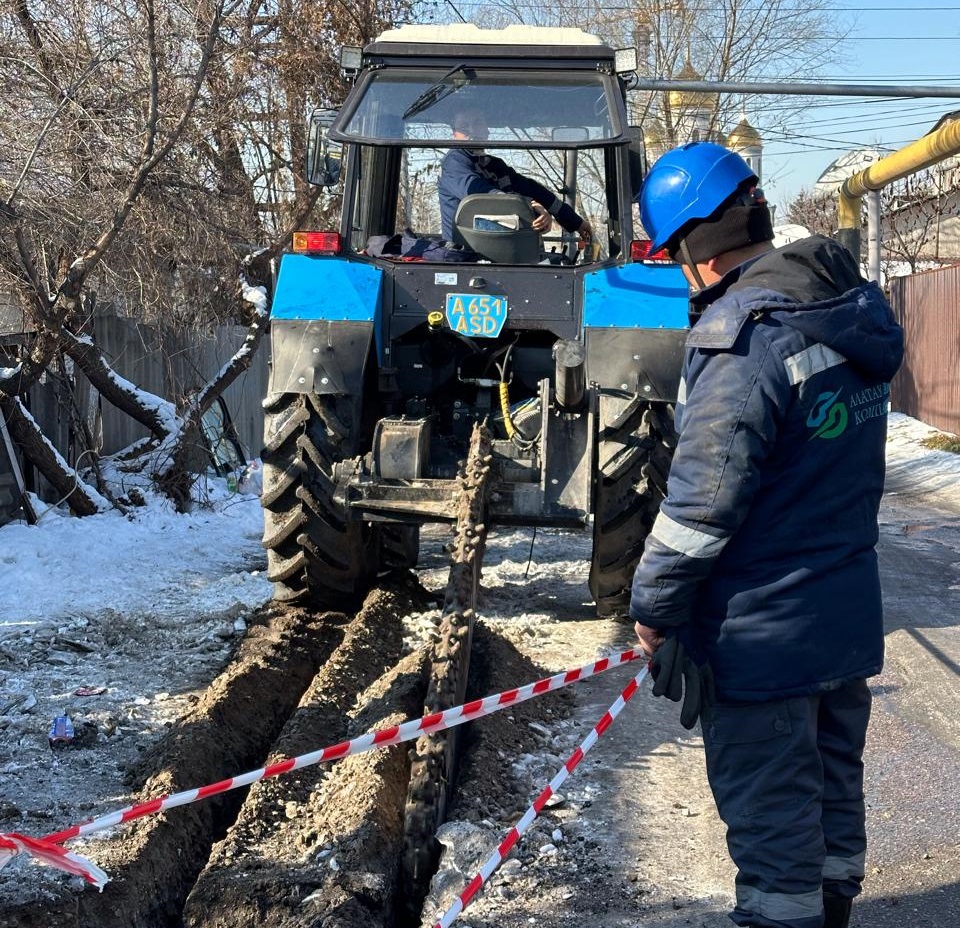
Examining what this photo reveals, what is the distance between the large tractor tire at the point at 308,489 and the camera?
6215 mm

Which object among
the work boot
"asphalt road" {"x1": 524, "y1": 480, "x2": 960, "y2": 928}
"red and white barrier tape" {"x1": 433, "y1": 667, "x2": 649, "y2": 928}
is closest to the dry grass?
"asphalt road" {"x1": 524, "y1": 480, "x2": 960, "y2": 928}

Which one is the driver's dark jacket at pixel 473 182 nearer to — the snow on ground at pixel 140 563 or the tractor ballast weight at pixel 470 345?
the tractor ballast weight at pixel 470 345

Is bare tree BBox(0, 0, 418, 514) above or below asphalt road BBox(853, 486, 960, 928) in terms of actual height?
above

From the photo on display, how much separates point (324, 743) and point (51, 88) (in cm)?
692

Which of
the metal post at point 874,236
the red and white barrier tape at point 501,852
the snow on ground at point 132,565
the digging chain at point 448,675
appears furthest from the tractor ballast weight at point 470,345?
the metal post at point 874,236

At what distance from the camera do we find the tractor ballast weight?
6.04 meters

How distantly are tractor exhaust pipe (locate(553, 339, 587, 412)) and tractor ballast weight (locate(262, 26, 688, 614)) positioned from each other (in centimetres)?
1

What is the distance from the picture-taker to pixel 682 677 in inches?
112

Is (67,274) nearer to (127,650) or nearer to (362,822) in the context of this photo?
(127,650)

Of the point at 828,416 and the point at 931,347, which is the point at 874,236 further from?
the point at 828,416

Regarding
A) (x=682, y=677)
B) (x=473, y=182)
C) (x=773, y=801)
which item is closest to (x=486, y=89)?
(x=473, y=182)

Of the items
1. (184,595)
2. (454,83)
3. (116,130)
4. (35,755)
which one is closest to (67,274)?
(116,130)

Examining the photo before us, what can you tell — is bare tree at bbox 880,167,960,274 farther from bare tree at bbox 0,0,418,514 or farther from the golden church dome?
bare tree at bbox 0,0,418,514

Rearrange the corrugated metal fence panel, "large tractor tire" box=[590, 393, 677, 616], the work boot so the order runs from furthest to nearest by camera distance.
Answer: the corrugated metal fence panel → "large tractor tire" box=[590, 393, 677, 616] → the work boot
